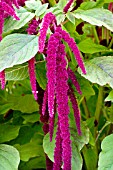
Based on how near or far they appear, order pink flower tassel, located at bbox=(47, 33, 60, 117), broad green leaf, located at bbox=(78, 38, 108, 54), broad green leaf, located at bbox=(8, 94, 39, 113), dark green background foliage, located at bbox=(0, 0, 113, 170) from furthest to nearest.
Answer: broad green leaf, located at bbox=(8, 94, 39, 113)
broad green leaf, located at bbox=(78, 38, 108, 54)
dark green background foliage, located at bbox=(0, 0, 113, 170)
pink flower tassel, located at bbox=(47, 33, 60, 117)

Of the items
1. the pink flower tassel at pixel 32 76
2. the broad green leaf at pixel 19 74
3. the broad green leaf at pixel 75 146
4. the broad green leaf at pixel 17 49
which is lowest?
the broad green leaf at pixel 75 146

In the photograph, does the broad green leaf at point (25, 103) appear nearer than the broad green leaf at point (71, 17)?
No

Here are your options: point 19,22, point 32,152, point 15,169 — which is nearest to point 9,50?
point 19,22

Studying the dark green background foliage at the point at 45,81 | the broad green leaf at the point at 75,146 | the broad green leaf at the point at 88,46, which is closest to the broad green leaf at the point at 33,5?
the dark green background foliage at the point at 45,81

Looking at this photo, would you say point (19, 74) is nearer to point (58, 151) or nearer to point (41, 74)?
point (41, 74)

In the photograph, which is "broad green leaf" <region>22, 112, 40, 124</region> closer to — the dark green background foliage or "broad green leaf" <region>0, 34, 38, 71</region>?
the dark green background foliage

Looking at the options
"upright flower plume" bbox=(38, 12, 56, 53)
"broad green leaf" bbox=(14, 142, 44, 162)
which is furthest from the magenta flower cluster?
"broad green leaf" bbox=(14, 142, 44, 162)

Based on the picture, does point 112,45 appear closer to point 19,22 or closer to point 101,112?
point 101,112

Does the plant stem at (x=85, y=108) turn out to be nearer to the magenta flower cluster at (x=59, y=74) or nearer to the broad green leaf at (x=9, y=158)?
the broad green leaf at (x=9, y=158)
